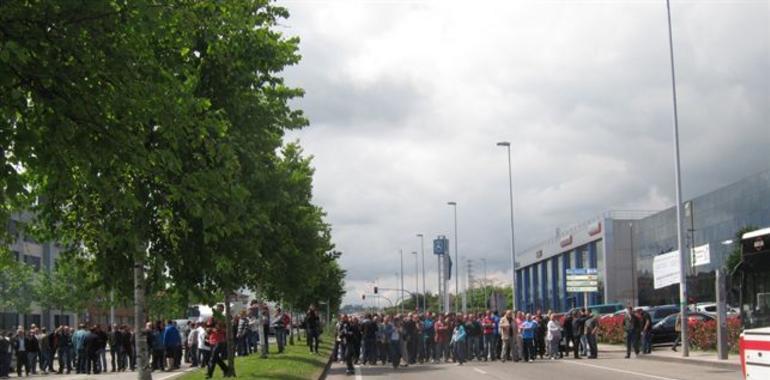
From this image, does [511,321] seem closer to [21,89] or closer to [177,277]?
[177,277]

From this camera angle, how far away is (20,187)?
7.10 metres

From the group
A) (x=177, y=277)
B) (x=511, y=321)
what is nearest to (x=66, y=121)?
(x=177, y=277)

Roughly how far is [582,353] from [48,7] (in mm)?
30141

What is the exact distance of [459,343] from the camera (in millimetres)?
31938

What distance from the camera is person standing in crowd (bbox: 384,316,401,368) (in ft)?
104

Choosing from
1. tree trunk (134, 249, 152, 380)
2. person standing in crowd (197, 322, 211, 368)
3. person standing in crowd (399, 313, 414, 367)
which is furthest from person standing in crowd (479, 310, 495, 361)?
tree trunk (134, 249, 152, 380)

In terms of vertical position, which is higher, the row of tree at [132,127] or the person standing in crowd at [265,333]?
the row of tree at [132,127]

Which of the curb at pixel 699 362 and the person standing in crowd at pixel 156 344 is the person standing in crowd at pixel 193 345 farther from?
the curb at pixel 699 362

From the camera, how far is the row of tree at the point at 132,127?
7203 millimetres

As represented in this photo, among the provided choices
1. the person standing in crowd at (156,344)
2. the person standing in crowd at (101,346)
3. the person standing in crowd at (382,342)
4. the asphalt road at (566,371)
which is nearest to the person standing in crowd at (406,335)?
the person standing in crowd at (382,342)

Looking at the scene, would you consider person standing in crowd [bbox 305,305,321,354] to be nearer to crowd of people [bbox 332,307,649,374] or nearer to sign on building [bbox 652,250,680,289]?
crowd of people [bbox 332,307,649,374]

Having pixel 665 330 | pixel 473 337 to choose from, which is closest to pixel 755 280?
pixel 473 337

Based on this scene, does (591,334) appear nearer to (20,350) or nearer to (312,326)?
(312,326)

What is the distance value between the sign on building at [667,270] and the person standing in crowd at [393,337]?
1000 cm
